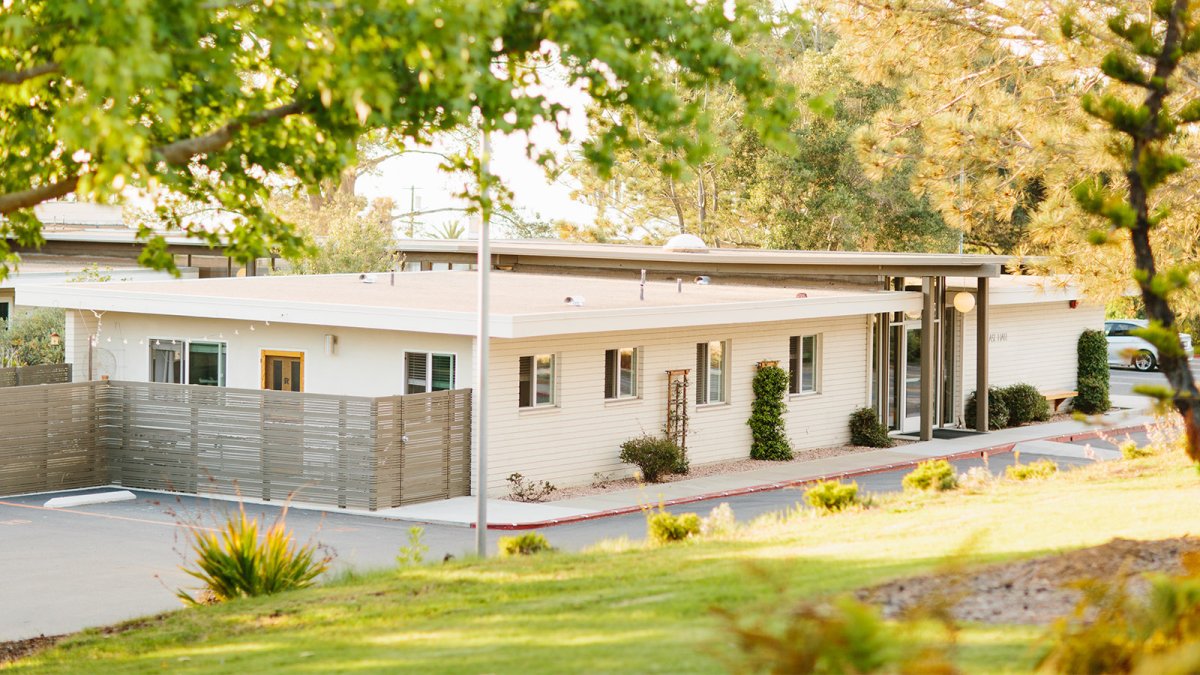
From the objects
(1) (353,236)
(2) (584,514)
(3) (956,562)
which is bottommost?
(2) (584,514)

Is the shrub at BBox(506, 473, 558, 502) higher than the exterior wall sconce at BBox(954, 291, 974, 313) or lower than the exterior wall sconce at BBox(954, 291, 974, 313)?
lower

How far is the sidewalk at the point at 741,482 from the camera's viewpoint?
20.9m

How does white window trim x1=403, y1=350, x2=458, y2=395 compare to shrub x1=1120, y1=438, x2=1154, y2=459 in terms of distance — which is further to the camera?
white window trim x1=403, y1=350, x2=458, y2=395

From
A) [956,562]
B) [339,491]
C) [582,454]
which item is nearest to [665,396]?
[582,454]

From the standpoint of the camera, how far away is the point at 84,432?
23906 millimetres

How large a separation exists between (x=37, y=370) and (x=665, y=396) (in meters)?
12.3

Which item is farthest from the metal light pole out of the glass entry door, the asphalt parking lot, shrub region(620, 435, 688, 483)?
the glass entry door

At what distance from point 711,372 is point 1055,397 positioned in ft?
43.8

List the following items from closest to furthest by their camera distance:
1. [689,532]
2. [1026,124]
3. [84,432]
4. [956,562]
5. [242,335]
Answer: [956,562] → [689,532] → [1026,124] → [84,432] → [242,335]

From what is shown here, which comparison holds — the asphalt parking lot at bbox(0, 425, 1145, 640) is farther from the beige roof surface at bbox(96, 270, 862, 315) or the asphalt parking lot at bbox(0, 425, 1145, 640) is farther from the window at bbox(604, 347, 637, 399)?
the beige roof surface at bbox(96, 270, 862, 315)

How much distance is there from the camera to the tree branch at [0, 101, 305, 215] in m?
9.89

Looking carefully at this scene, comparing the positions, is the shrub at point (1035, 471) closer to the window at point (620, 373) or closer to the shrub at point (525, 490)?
the shrub at point (525, 490)

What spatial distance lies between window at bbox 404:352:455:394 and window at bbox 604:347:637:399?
9.84 feet

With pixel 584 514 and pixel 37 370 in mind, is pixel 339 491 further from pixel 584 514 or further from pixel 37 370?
pixel 37 370
